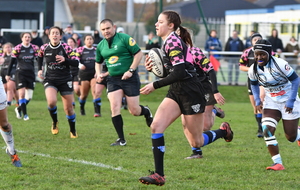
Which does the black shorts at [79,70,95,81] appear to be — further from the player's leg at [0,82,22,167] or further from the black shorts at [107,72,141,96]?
the player's leg at [0,82,22,167]

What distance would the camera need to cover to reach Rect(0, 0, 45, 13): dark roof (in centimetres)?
3462

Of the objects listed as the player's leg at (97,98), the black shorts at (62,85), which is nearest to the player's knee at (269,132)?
the black shorts at (62,85)

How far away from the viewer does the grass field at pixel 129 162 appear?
6805 millimetres

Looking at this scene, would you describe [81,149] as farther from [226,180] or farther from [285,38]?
[285,38]

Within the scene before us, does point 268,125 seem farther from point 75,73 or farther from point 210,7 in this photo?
point 210,7

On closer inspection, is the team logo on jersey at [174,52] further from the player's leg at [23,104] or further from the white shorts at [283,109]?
the player's leg at [23,104]

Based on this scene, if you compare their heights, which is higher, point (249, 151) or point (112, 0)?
point (112, 0)

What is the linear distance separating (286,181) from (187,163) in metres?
1.63

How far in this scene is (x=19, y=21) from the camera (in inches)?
1401

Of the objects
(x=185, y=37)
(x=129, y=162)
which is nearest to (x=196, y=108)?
(x=185, y=37)

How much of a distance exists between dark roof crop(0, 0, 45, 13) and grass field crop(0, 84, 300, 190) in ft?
73.9

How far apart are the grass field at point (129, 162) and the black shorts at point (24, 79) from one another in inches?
71.0

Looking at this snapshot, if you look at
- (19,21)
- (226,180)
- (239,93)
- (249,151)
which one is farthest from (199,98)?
(19,21)

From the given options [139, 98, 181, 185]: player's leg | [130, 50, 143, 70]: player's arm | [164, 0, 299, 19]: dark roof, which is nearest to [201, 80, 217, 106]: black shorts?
[130, 50, 143, 70]: player's arm
